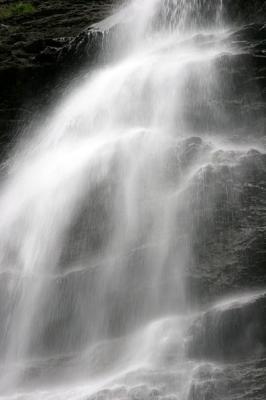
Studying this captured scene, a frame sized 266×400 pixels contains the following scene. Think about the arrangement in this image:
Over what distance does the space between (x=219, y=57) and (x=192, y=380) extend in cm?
686

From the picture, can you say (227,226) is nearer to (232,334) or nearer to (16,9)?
(232,334)

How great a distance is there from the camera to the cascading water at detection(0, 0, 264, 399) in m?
6.60

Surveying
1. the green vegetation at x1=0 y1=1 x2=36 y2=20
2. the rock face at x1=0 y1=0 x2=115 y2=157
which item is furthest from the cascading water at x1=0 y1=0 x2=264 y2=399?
the green vegetation at x1=0 y1=1 x2=36 y2=20

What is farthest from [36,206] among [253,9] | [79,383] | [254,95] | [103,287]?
[253,9]

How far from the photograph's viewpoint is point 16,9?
16188mm

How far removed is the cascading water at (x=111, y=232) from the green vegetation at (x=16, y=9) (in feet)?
16.5

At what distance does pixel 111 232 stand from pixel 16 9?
10.7 metres

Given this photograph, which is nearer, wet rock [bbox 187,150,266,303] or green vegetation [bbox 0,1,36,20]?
wet rock [bbox 187,150,266,303]

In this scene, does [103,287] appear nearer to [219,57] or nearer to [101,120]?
[101,120]

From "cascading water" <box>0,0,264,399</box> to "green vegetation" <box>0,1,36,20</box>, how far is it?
504 cm

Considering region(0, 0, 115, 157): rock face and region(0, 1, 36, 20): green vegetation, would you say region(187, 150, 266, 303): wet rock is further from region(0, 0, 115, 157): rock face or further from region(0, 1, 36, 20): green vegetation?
region(0, 1, 36, 20): green vegetation

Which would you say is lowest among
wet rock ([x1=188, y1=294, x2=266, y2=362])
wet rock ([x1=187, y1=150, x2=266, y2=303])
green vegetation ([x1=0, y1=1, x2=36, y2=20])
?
wet rock ([x1=188, y1=294, x2=266, y2=362])

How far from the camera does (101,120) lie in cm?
1075

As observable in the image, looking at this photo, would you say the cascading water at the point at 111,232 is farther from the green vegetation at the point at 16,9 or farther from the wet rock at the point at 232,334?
the green vegetation at the point at 16,9
